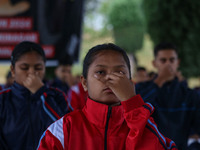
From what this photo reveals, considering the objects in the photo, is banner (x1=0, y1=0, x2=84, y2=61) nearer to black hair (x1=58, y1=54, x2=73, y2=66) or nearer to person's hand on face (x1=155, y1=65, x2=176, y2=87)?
black hair (x1=58, y1=54, x2=73, y2=66)

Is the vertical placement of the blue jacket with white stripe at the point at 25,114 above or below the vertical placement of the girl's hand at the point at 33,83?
below

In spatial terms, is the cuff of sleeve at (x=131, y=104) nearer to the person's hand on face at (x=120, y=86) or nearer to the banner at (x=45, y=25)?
the person's hand on face at (x=120, y=86)

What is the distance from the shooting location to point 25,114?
6.84 feet

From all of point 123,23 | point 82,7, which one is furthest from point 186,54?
point 123,23

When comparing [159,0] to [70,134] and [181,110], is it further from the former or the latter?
[70,134]

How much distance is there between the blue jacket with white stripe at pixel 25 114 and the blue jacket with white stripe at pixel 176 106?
3.05 ft

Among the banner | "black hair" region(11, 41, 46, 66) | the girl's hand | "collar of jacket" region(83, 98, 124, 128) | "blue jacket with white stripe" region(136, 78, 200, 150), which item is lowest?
"blue jacket with white stripe" region(136, 78, 200, 150)

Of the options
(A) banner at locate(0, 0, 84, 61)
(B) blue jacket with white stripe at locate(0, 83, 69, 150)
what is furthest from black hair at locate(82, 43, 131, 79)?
(A) banner at locate(0, 0, 84, 61)

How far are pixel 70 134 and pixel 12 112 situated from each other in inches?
32.6

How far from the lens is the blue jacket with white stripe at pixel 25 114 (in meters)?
2.01

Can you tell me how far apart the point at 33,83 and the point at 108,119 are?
854 mm

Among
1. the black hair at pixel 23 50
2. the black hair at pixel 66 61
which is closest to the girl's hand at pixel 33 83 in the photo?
the black hair at pixel 23 50

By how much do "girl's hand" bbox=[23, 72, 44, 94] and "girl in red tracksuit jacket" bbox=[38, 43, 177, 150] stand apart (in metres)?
0.67

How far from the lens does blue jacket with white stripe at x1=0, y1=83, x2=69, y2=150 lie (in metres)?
2.01
